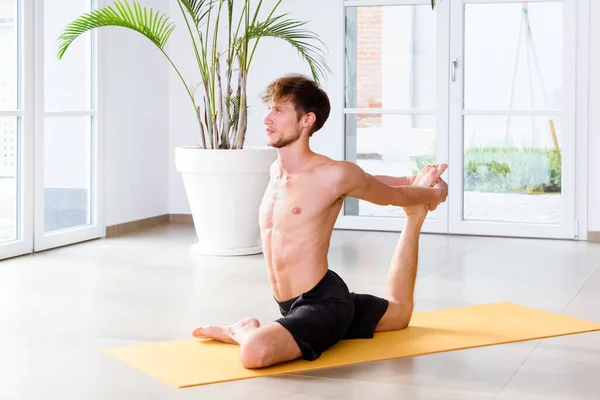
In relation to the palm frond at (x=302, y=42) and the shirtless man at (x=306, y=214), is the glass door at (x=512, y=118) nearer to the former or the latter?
the palm frond at (x=302, y=42)

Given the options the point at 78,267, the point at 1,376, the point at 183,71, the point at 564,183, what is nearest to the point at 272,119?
the point at 1,376

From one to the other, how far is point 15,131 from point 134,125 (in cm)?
129

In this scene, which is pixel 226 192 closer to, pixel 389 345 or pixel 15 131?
pixel 15 131

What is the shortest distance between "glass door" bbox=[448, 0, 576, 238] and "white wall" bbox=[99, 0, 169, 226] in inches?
78.1

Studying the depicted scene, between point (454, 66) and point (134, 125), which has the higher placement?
point (454, 66)

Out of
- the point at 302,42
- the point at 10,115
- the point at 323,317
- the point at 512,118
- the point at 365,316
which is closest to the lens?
the point at 323,317

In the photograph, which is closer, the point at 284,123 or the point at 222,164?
the point at 284,123

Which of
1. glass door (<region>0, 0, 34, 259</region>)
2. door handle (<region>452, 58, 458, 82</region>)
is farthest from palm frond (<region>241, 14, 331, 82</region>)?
glass door (<region>0, 0, 34, 259</region>)

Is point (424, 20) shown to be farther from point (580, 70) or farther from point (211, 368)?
point (211, 368)

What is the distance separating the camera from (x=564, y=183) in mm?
5844

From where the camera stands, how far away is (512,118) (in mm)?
5977

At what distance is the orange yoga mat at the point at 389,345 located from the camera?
271cm

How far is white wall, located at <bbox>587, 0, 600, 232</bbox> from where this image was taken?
5727mm

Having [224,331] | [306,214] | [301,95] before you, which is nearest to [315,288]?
[306,214]
